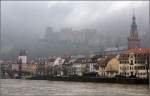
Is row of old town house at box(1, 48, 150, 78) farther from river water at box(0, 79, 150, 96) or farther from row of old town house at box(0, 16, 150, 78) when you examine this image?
river water at box(0, 79, 150, 96)

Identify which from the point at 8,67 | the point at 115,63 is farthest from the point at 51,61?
the point at 115,63

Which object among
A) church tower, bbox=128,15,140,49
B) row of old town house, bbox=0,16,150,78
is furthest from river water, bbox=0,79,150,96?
church tower, bbox=128,15,140,49

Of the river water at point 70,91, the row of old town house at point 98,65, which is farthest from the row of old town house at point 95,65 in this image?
the river water at point 70,91

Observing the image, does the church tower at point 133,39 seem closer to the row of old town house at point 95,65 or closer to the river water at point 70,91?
the row of old town house at point 95,65

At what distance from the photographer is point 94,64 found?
448ft

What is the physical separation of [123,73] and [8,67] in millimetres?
91363

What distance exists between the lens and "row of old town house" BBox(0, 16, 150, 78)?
355 feet

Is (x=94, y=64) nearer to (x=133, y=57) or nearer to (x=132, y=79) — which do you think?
(x=133, y=57)

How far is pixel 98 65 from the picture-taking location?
423ft

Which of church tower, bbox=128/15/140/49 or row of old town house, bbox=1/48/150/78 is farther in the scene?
church tower, bbox=128/15/140/49

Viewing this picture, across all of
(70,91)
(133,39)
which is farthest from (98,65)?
(70,91)

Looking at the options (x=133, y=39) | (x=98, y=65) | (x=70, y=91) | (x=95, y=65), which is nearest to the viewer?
(x=70, y=91)

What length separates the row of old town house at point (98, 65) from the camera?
108m

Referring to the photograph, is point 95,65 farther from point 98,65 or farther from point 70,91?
point 70,91
